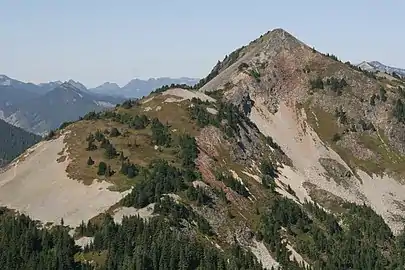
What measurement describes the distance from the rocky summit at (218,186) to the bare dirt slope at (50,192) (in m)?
0.37

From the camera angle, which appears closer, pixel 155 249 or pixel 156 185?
pixel 155 249

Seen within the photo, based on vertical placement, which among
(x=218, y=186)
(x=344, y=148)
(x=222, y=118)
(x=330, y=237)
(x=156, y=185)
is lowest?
(x=330, y=237)

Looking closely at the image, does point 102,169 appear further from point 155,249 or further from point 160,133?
point 155,249

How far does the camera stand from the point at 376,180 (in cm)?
17525

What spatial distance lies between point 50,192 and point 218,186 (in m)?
39.9

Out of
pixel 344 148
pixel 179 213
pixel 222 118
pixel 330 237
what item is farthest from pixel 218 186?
pixel 344 148

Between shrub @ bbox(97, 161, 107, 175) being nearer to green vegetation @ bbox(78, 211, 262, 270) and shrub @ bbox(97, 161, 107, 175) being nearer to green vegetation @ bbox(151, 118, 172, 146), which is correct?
green vegetation @ bbox(151, 118, 172, 146)

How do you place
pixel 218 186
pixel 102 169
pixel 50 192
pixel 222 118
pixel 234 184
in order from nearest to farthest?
pixel 50 192
pixel 102 169
pixel 218 186
pixel 234 184
pixel 222 118

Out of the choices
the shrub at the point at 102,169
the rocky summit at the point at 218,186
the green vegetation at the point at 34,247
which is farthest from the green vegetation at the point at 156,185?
the green vegetation at the point at 34,247

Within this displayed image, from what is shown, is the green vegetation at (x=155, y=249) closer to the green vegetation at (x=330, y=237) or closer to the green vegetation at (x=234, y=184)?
the green vegetation at (x=330, y=237)

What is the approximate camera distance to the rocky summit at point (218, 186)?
11144 centimetres

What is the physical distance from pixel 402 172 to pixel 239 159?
187 feet

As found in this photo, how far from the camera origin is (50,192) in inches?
5197

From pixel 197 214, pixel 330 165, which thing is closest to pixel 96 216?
pixel 197 214
